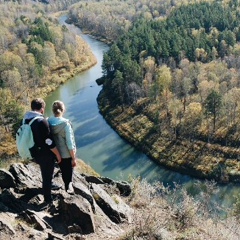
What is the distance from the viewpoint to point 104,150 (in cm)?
6106

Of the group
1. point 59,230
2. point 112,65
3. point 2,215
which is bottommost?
point 112,65

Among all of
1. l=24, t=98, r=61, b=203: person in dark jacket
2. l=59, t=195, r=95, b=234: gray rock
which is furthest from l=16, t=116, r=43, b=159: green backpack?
l=59, t=195, r=95, b=234: gray rock

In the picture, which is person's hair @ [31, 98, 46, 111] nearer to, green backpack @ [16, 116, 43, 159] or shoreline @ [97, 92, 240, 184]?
green backpack @ [16, 116, 43, 159]

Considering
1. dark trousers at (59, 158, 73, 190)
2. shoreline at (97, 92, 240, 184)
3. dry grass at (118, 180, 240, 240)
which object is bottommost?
shoreline at (97, 92, 240, 184)

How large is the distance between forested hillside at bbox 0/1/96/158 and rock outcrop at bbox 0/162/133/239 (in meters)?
44.2

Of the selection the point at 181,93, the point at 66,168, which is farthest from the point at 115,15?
the point at 66,168

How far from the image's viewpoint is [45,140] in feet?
40.6

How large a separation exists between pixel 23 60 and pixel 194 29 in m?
46.6

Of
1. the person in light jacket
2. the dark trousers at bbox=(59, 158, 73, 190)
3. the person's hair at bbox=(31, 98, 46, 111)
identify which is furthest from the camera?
the dark trousers at bbox=(59, 158, 73, 190)

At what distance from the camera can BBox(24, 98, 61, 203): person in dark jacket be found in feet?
39.9

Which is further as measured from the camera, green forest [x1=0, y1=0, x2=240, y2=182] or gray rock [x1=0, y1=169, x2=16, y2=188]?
green forest [x1=0, y1=0, x2=240, y2=182]

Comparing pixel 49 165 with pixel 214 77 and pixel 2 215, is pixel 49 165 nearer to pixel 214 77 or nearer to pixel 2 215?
pixel 2 215

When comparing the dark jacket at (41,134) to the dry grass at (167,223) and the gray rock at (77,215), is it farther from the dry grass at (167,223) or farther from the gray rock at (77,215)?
the dry grass at (167,223)

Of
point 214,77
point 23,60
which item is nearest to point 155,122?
point 214,77
